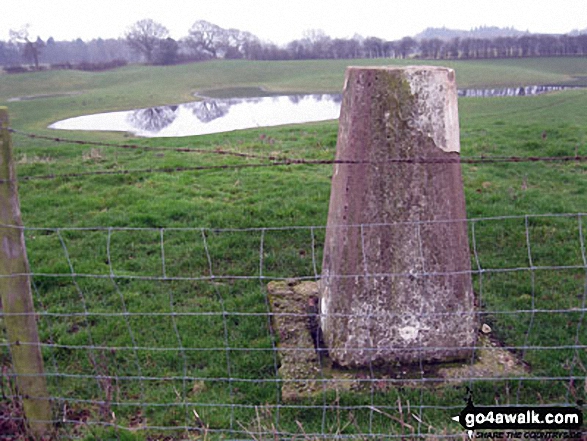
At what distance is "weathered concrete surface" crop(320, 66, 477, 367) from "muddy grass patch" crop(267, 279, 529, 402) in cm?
9

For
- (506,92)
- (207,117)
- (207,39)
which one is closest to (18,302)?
(207,117)

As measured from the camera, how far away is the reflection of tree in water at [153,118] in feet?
71.1

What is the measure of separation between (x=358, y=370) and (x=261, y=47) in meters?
81.7

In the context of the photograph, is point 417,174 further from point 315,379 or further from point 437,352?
point 315,379

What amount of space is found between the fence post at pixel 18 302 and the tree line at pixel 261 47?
59.8 m

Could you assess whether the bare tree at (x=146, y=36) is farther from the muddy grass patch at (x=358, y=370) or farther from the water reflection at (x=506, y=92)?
the muddy grass patch at (x=358, y=370)

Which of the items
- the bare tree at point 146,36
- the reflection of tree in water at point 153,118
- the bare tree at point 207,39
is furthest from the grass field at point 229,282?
the bare tree at point 207,39

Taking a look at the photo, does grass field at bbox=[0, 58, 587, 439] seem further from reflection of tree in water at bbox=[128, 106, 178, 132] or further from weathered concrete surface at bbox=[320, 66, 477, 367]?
reflection of tree in water at bbox=[128, 106, 178, 132]

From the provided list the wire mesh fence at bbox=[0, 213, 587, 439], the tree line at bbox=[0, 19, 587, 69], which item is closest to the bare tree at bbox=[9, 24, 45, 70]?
the tree line at bbox=[0, 19, 587, 69]

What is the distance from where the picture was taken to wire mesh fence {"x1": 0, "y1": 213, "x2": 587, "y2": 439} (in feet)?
11.4

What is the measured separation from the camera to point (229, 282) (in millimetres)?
5457

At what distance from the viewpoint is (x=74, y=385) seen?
392 centimetres

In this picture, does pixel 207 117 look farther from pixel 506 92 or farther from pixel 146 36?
pixel 146 36

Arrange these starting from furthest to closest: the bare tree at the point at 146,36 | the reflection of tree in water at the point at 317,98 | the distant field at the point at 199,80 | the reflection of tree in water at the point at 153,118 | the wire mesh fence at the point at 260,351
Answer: the bare tree at the point at 146,36 → the distant field at the point at 199,80 → the reflection of tree in water at the point at 317,98 → the reflection of tree in water at the point at 153,118 → the wire mesh fence at the point at 260,351
